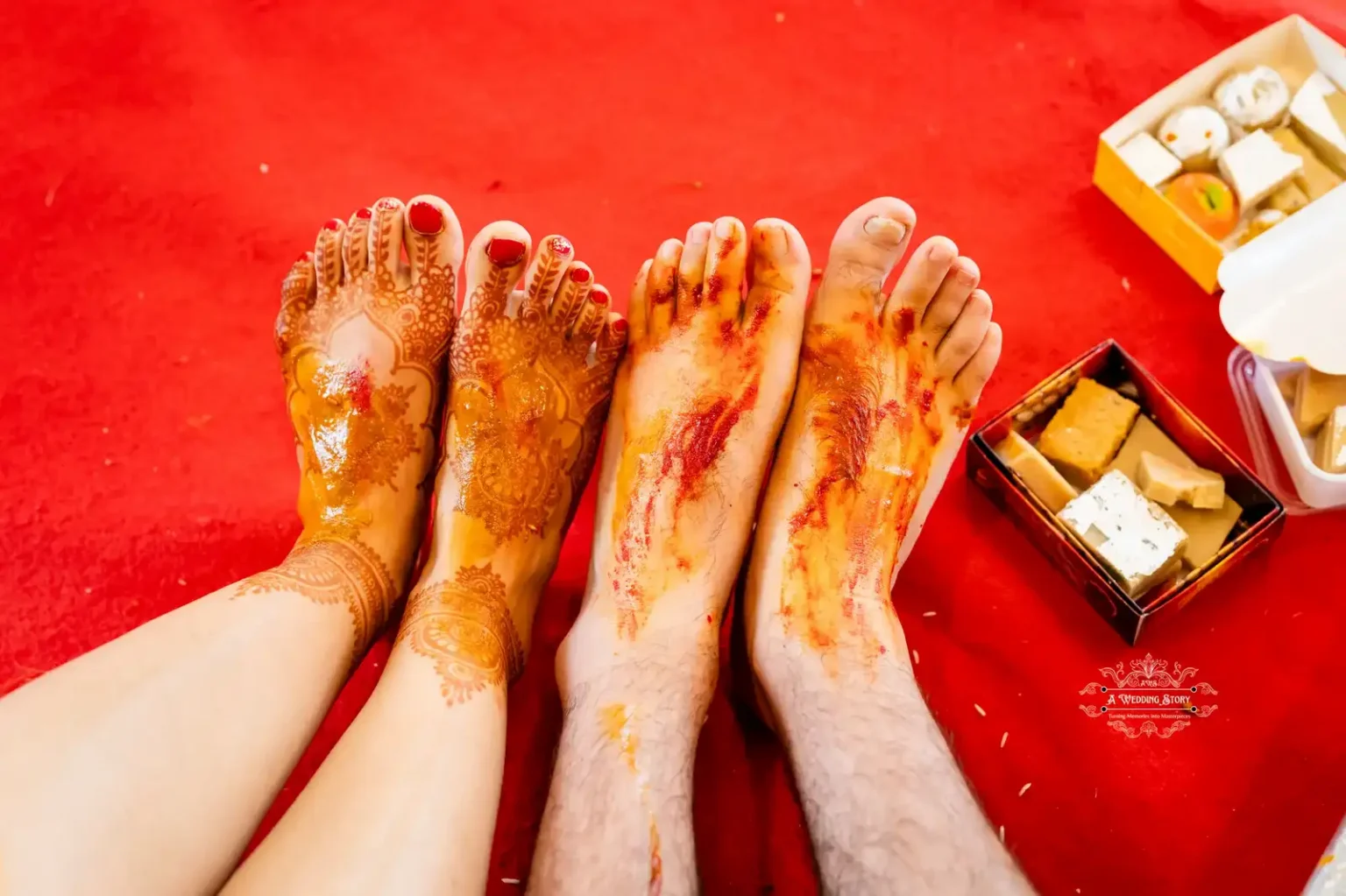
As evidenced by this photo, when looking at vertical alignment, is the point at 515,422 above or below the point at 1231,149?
below

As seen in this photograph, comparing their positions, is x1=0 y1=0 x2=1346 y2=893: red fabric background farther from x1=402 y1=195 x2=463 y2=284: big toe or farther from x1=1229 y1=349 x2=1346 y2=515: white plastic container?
x1=402 y1=195 x2=463 y2=284: big toe

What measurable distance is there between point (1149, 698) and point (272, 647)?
0.83 metres

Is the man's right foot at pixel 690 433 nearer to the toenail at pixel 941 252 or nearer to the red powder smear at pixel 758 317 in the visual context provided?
the red powder smear at pixel 758 317

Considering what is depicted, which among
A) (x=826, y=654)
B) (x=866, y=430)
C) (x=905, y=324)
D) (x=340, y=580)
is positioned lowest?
(x=340, y=580)

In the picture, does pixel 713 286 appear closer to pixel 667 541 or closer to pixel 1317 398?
pixel 667 541

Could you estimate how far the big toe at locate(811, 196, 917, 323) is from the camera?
1.05 m

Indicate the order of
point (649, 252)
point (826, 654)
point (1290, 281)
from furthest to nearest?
point (649, 252), point (1290, 281), point (826, 654)

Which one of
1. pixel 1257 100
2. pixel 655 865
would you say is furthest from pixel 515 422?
pixel 1257 100

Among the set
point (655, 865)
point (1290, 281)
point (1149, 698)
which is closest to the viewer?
point (655, 865)

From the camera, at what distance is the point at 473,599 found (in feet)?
3.19

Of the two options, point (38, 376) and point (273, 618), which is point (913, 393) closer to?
point (273, 618)

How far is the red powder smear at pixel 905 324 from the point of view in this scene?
1096mm

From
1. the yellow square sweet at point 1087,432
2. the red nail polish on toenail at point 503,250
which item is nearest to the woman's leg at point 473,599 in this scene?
the red nail polish on toenail at point 503,250

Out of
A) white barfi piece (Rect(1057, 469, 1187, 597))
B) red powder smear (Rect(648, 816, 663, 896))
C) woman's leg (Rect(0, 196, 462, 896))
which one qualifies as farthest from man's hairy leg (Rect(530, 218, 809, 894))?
white barfi piece (Rect(1057, 469, 1187, 597))
